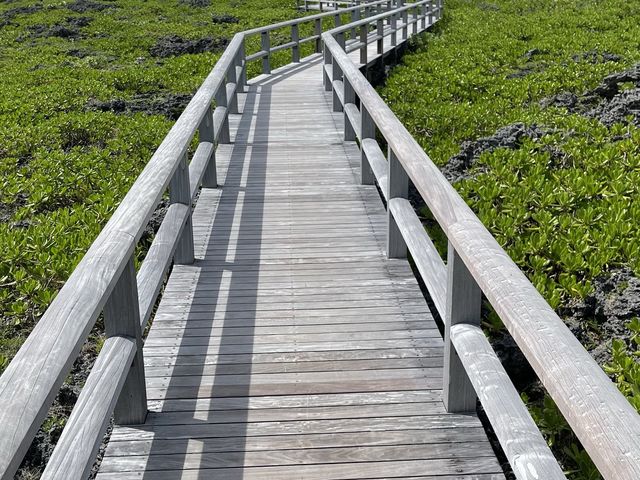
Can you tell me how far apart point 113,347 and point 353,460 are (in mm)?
1028

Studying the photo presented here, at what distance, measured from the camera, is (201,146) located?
6738mm

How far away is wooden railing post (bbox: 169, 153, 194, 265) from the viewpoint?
4961 millimetres

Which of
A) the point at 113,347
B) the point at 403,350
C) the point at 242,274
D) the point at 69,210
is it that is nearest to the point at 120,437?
the point at 113,347

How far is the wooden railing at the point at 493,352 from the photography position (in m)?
1.67

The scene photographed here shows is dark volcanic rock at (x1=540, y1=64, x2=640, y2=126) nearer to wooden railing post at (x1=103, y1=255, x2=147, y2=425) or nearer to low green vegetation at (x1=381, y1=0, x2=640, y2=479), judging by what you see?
low green vegetation at (x1=381, y1=0, x2=640, y2=479)

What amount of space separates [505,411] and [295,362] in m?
1.65

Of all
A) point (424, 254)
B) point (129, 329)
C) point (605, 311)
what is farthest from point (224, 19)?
point (129, 329)

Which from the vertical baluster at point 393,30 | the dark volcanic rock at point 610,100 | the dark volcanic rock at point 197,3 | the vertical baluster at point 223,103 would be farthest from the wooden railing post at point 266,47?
the dark volcanic rock at point 197,3

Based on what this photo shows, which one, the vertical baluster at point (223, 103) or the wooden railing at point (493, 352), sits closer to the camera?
the wooden railing at point (493, 352)

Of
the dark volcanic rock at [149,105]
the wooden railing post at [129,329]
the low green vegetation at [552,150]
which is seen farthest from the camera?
the dark volcanic rock at [149,105]

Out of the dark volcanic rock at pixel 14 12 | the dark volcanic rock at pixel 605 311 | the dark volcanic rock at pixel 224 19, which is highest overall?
the dark volcanic rock at pixel 14 12

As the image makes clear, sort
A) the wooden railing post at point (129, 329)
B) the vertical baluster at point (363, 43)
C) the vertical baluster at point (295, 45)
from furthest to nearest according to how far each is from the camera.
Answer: the vertical baluster at point (295, 45) < the vertical baluster at point (363, 43) < the wooden railing post at point (129, 329)

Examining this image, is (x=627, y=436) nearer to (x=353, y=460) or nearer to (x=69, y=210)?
(x=353, y=460)

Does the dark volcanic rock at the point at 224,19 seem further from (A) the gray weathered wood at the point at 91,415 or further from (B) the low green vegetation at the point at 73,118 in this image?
(A) the gray weathered wood at the point at 91,415
